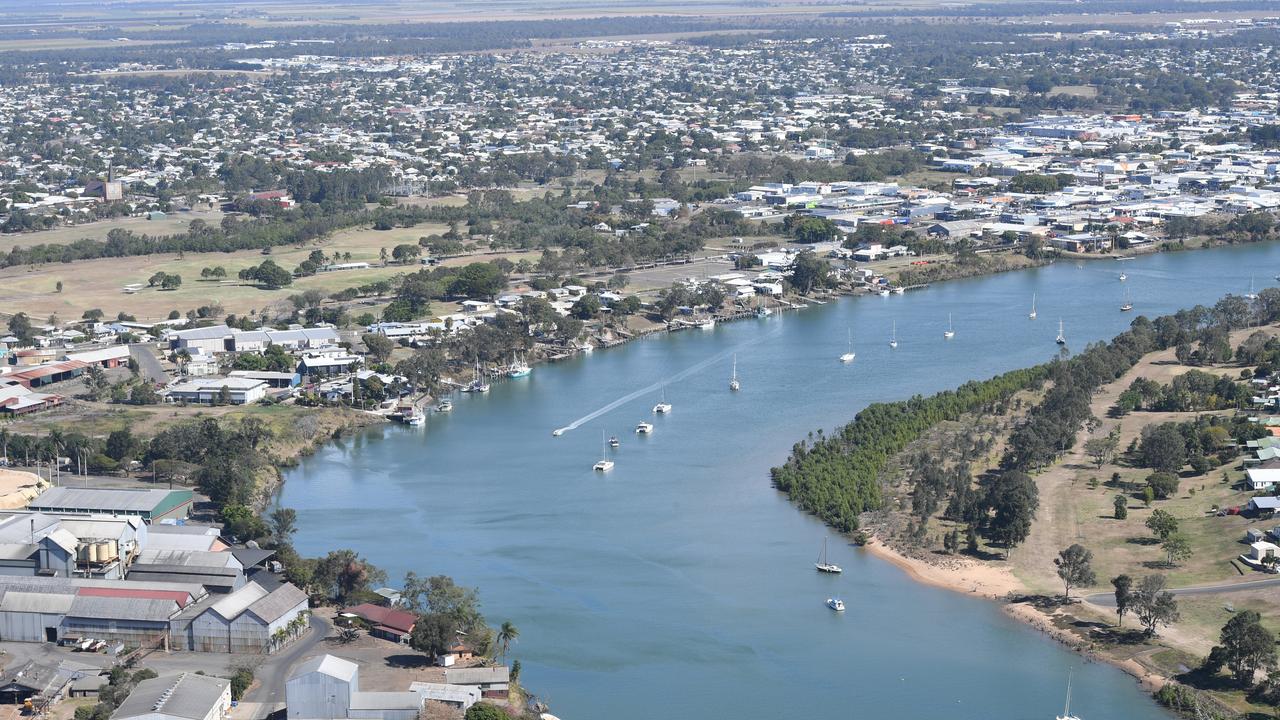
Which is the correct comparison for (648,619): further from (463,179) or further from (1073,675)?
(463,179)

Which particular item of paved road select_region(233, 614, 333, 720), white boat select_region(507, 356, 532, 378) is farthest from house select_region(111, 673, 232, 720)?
white boat select_region(507, 356, 532, 378)

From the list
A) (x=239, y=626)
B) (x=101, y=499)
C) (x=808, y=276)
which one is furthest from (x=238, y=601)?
(x=808, y=276)

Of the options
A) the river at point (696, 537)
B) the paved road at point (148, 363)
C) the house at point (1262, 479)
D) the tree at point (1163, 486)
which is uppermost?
the house at point (1262, 479)

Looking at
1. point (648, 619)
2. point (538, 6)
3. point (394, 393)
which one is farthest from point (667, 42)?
point (648, 619)

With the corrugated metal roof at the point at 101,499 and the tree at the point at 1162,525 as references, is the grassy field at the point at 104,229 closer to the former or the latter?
the corrugated metal roof at the point at 101,499

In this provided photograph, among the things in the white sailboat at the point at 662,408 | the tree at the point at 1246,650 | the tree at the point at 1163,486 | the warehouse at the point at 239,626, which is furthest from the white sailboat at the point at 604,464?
the tree at the point at 1246,650

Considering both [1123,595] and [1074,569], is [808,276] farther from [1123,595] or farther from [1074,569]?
[1123,595]
